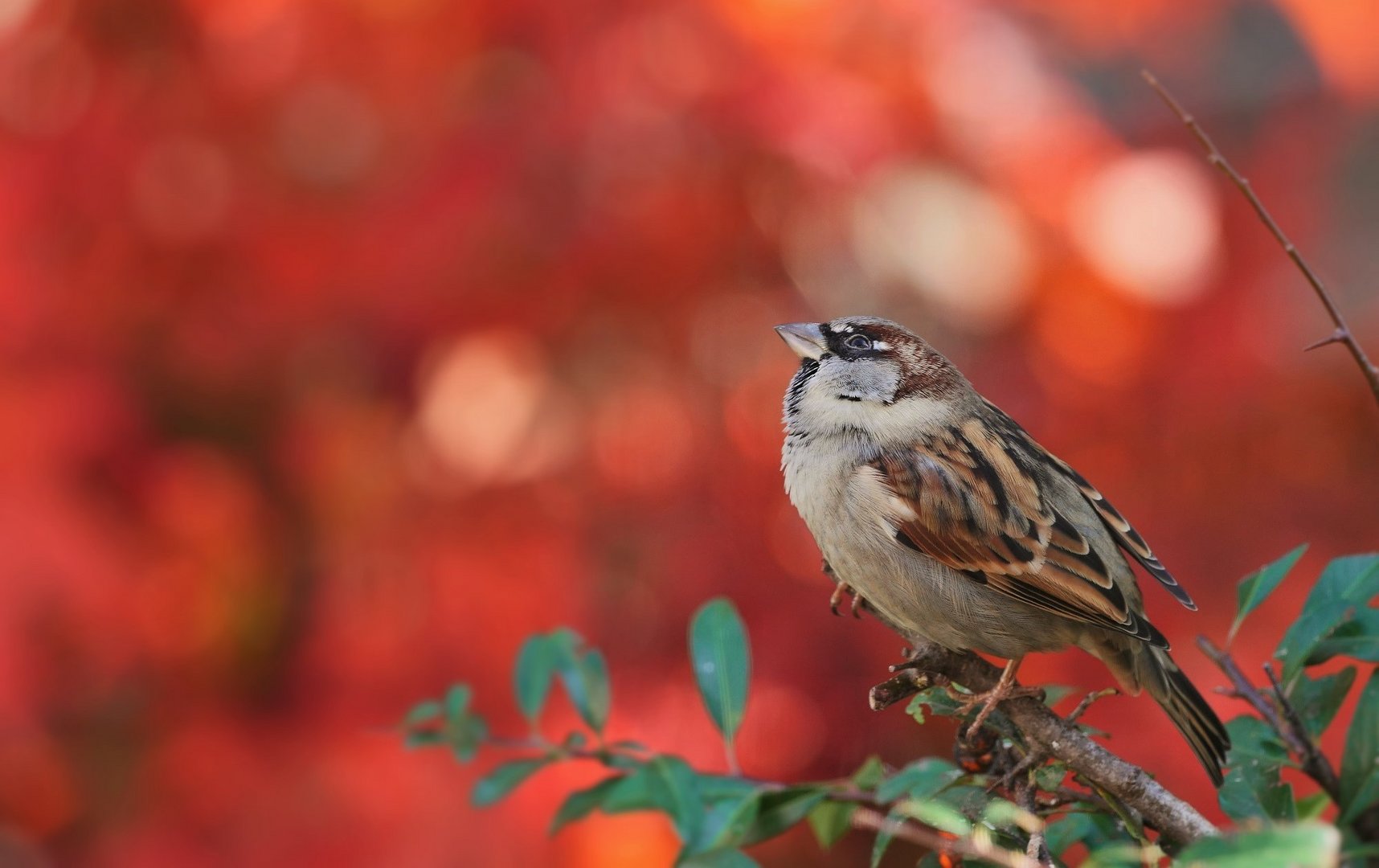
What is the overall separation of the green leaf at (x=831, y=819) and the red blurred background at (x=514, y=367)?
173 centimetres

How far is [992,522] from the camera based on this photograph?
1.69 metres

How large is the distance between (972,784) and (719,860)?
0.81 ft

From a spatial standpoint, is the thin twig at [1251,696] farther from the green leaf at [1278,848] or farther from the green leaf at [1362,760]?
the green leaf at [1278,848]

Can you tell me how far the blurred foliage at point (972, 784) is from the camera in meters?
0.77

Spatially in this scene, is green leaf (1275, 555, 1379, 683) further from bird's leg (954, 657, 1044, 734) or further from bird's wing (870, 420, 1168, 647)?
bird's wing (870, 420, 1168, 647)

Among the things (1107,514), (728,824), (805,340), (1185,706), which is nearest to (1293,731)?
(728,824)

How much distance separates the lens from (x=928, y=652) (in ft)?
3.77

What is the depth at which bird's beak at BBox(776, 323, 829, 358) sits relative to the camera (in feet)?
5.86

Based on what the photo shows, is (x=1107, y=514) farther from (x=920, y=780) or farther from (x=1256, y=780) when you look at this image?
(x=920, y=780)

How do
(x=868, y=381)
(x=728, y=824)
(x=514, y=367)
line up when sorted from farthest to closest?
(x=514, y=367), (x=868, y=381), (x=728, y=824)

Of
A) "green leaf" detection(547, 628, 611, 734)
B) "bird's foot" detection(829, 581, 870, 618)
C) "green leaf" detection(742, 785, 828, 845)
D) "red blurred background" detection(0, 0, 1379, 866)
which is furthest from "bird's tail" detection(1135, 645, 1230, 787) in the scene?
"red blurred background" detection(0, 0, 1379, 866)

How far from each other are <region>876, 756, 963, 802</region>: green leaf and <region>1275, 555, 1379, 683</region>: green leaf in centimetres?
38

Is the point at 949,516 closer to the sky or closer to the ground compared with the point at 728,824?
closer to the sky

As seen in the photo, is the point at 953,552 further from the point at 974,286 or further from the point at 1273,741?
the point at 974,286
